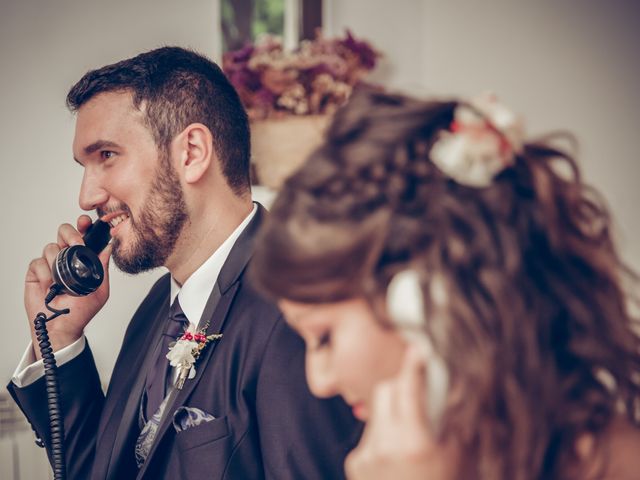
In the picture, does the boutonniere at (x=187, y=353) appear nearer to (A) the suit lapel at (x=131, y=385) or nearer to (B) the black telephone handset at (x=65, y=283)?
(A) the suit lapel at (x=131, y=385)

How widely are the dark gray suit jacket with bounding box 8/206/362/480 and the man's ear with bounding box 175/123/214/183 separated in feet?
0.52

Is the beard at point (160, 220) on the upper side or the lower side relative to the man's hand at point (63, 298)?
upper

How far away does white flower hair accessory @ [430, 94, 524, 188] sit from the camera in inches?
29.1

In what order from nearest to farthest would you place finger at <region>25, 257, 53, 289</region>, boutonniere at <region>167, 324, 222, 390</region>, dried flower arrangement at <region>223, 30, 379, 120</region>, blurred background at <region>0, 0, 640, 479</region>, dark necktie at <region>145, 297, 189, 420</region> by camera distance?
boutonniere at <region>167, 324, 222, 390</region> → dark necktie at <region>145, 297, 189, 420</region> → finger at <region>25, 257, 53, 289</region> → blurred background at <region>0, 0, 640, 479</region> → dried flower arrangement at <region>223, 30, 379, 120</region>

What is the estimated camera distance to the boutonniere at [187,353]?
1.27 metres

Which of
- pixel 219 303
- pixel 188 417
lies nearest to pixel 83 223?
pixel 219 303

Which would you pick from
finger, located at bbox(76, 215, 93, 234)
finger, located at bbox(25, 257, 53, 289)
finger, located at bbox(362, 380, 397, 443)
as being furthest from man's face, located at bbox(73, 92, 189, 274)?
finger, located at bbox(362, 380, 397, 443)

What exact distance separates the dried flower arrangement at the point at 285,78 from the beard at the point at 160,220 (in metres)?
0.62

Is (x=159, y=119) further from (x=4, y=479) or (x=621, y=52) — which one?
(x=621, y=52)

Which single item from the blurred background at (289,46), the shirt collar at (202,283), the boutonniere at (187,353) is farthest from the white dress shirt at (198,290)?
the blurred background at (289,46)

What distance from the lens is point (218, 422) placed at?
118 centimetres

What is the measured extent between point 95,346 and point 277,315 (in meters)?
0.89

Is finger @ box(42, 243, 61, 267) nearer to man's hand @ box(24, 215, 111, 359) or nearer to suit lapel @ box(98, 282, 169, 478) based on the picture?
man's hand @ box(24, 215, 111, 359)

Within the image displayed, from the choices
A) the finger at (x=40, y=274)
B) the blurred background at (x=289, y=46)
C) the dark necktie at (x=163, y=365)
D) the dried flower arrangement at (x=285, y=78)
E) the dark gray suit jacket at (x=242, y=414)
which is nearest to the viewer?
the dark gray suit jacket at (x=242, y=414)
